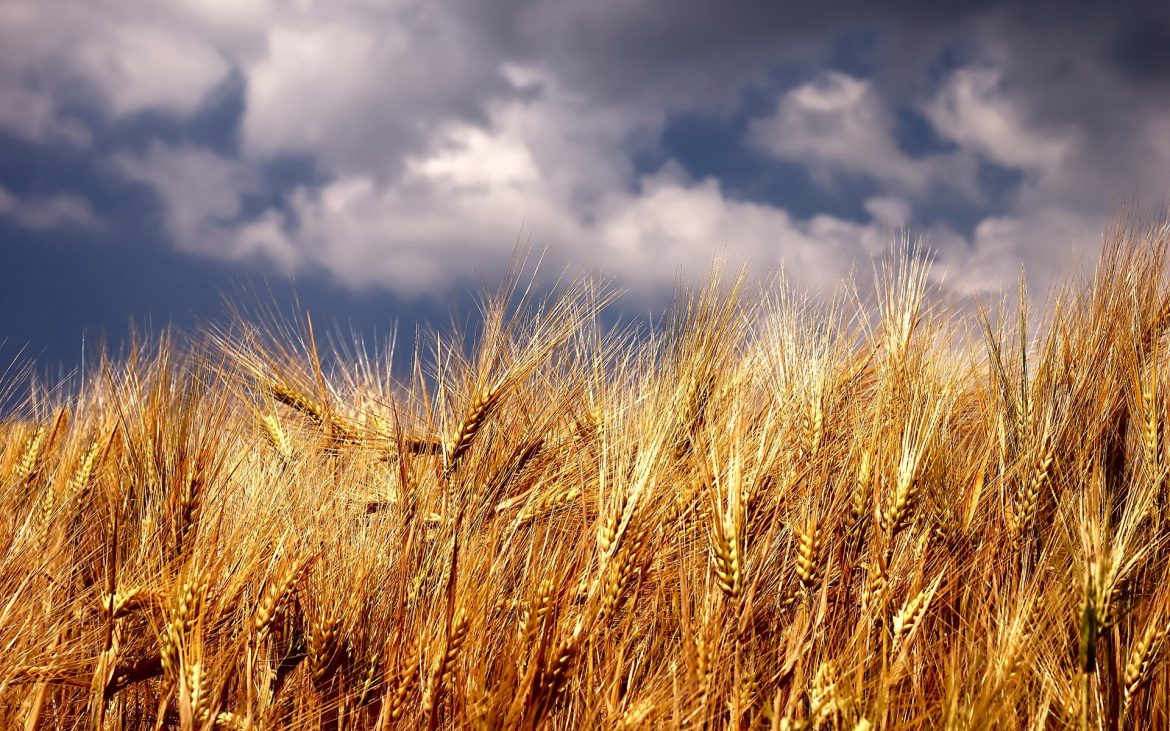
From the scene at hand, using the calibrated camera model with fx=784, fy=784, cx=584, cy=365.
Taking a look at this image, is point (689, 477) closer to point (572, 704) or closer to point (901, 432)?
point (901, 432)

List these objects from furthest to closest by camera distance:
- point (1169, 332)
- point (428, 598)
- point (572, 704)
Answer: point (1169, 332) < point (428, 598) < point (572, 704)

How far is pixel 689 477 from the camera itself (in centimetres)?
203

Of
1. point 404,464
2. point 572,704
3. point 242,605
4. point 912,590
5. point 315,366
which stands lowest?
point 572,704

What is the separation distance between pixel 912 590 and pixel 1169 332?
1.65 meters

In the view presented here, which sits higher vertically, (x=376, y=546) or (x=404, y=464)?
(x=404, y=464)

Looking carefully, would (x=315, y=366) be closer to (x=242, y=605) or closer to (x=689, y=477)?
(x=242, y=605)

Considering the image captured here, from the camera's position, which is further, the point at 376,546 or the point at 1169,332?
the point at 1169,332

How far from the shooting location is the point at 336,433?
296 cm

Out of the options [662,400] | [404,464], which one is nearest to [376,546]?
[404,464]

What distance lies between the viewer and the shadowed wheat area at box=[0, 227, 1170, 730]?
1469 millimetres

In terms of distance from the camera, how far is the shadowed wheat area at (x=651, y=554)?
1469 millimetres

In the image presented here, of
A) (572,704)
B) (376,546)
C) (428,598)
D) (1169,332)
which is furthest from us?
(1169,332)

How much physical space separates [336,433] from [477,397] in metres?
1.11

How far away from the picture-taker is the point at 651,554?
167 cm
